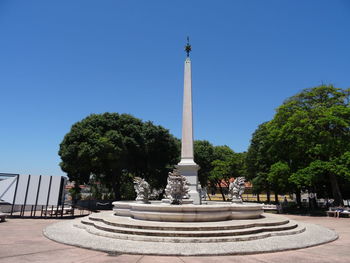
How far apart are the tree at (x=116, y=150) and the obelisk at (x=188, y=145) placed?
12704mm

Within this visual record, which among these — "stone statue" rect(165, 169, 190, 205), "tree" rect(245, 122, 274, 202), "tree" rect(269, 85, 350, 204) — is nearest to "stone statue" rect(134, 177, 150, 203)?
"stone statue" rect(165, 169, 190, 205)

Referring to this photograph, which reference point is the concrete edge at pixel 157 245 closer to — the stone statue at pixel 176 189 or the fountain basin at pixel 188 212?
the fountain basin at pixel 188 212

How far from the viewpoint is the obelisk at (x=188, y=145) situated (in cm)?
1645

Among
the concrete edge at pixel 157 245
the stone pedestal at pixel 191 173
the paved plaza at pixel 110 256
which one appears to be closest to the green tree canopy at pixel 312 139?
the stone pedestal at pixel 191 173

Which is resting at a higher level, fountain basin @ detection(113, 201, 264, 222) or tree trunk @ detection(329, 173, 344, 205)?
tree trunk @ detection(329, 173, 344, 205)

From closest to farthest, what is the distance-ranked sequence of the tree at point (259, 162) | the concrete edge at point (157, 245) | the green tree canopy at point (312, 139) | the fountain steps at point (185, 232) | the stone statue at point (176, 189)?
the concrete edge at point (157, 245)
the fountain steps at point (185, 232)
the stone statue at point (176, 189)
the green tree canopy at point (312, 139)
the tree at point (259, 162)

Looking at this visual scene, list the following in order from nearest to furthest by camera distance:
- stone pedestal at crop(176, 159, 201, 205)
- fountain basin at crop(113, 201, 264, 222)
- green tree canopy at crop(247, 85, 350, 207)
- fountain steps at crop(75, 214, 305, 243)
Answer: fountain steps at crop(75, 214, 305, 243), fountain basin at crop(113, 201, 264, 222), stone pedestal at crop(176, 159, 201, 205), green tree canopy at crop(247, 85, 350, 207)

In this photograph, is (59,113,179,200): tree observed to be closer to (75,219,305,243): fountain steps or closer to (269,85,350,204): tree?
(269,85,350,204): tree

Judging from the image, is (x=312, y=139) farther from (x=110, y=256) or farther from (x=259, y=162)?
(x=110, y=256)

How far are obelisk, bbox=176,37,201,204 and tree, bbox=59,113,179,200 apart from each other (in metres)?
12.7

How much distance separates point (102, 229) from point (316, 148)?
20.2 m

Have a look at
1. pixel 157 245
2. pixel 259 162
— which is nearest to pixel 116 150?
pixel 259 162

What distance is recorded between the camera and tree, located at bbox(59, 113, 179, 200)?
2744 centimetres

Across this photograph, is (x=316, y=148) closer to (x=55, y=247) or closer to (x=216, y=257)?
(x=216, y=257)
